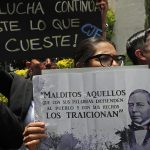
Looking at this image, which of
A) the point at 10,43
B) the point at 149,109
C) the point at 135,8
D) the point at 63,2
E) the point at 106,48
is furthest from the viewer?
the point at 135,8

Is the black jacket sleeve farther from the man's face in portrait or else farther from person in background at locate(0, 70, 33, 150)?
the man's face in portrait

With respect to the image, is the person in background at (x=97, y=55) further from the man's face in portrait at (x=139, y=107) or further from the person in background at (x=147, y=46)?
the man's face in portrait at (x=139, y=107)

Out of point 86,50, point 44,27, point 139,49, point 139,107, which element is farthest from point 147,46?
point 44,27

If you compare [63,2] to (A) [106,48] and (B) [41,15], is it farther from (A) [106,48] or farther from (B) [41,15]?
(A) [106,48]

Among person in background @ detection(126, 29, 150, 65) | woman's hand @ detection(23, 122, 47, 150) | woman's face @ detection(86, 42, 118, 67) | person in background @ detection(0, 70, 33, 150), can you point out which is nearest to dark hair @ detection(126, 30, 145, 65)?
person in background @ detection(126, 29, 150, 65)

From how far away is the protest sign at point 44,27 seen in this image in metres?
3.83

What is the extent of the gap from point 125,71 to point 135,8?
13.8m

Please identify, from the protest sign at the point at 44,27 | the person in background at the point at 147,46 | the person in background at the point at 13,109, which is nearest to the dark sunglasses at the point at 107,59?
the person in background at the point at 147,46

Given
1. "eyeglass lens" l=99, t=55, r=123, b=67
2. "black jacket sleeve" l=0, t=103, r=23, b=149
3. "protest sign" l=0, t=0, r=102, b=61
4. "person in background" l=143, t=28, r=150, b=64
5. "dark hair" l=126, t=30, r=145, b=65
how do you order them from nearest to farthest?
"black jacket sleeve" l=0, t=103, r=23, b=149, "eyeglass lens" l=99, t=55, r=123, b=67, "person in background" l=143, t=28, r=150, b=64, "dark hair" l=126, t=30, r=145, b=65, "protest sign" l=0, t=0, r=102, b=61

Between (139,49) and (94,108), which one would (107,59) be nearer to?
(139,49)

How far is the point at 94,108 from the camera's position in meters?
2.46

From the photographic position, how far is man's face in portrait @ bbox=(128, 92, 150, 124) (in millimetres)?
2404

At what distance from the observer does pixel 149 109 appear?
2.41 metres

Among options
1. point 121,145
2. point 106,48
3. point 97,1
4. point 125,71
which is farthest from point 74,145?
point 97,1
